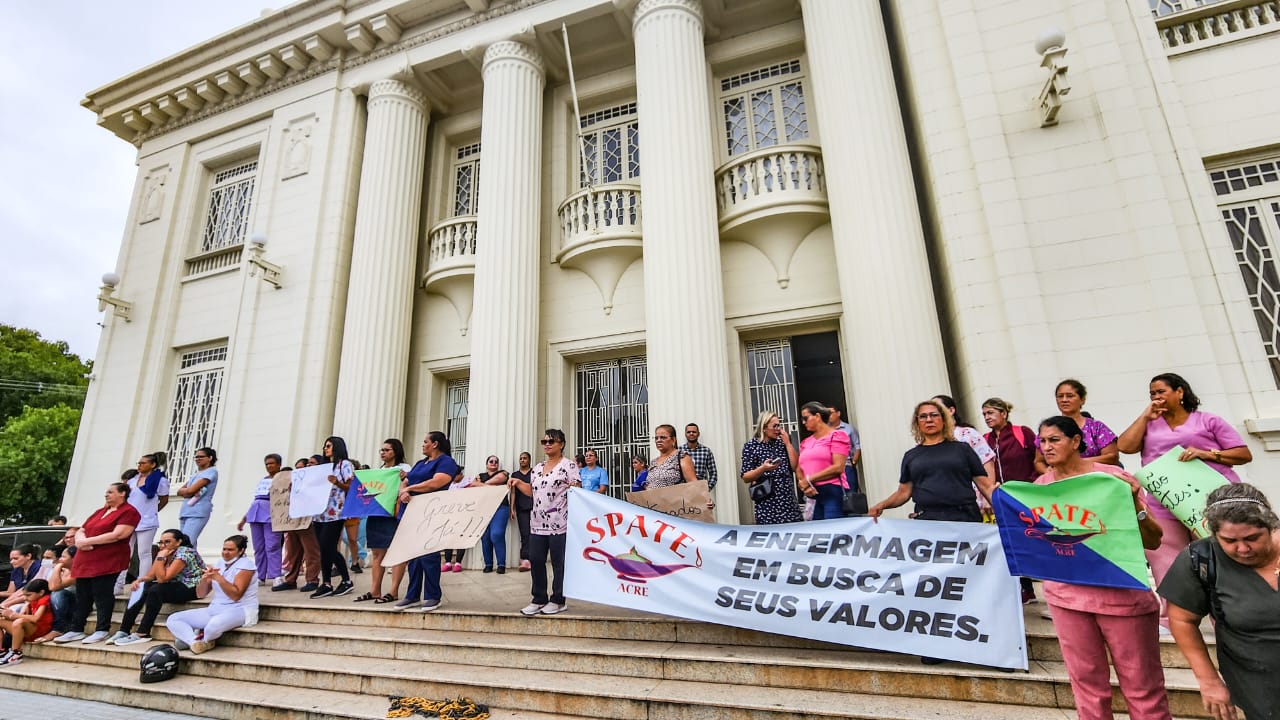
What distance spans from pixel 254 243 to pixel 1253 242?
15143mm

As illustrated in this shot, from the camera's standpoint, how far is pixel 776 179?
29.7ft

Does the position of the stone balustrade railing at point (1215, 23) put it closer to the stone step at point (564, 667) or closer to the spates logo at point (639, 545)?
the stone step at point (564, 667)

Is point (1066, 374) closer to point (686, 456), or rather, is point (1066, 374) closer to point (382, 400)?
point (686, 456)

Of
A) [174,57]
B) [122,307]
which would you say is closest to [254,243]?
[122,307]

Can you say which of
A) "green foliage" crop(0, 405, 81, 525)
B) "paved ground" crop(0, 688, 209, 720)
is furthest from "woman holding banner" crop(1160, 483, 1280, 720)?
"green foliage" crop(0, 405, 81, 525)

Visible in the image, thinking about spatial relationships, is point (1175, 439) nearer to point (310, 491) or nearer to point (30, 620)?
point (310, 491)

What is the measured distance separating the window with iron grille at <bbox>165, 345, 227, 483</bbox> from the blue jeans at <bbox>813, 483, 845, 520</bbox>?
11.4m

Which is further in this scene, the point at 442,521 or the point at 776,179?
the point at 776,179

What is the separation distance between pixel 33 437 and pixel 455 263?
22.6 m

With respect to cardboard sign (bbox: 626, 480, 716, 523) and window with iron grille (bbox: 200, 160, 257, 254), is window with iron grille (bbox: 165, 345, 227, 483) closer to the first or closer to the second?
window with iron grille (bbox: 200, 160, 257, 254)

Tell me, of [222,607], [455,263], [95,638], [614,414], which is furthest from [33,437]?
[614,414]

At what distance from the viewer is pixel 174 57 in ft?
42.6

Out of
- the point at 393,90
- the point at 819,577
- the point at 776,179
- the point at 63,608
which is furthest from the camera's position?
the point at 393,90

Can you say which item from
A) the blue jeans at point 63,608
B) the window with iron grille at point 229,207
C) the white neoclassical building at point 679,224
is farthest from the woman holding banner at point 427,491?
the window with iron grille at point 229,207
